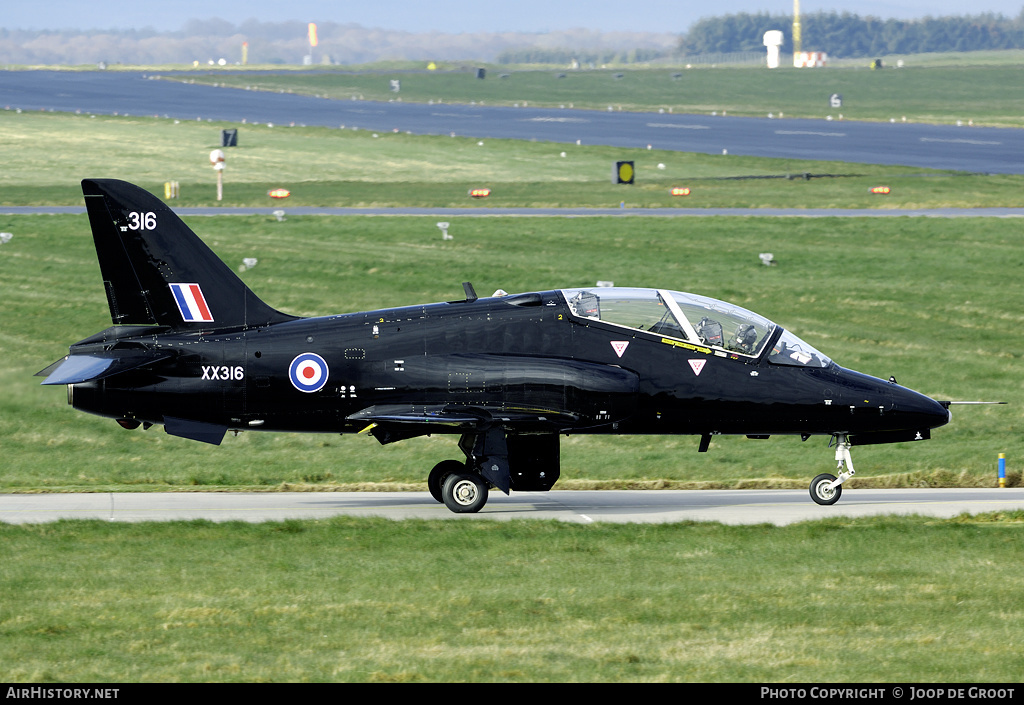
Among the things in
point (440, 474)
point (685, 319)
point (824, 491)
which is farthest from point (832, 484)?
point (440, 474)

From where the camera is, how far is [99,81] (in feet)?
629

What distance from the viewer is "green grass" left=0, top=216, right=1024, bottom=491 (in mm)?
26344

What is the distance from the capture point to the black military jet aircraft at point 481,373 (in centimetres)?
2069

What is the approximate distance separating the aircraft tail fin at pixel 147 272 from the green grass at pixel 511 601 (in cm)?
382

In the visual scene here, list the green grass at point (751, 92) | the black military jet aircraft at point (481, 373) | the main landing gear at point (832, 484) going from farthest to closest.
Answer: the green grass at point (751, 92) → the main landing gear at point (832, 484) → the black military jet aircraft at point (481, 373)

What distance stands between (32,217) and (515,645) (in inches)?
1665

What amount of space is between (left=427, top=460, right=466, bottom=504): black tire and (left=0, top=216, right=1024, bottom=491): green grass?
11.7 ft

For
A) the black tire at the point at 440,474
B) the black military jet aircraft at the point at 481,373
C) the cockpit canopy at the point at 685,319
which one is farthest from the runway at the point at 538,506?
the cockpit canopy at the point at 685,319

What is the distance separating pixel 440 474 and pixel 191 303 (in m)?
5.09

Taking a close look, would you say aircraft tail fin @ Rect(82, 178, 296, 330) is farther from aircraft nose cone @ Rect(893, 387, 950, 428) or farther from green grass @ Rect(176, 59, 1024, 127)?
green grass @ Rect(176, 59, 1024, 127)

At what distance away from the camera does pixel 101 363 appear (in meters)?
20.6

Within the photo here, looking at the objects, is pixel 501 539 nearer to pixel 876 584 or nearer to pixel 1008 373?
pixel 876 584

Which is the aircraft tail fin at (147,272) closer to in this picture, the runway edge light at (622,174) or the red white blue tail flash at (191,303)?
the red white blue tail flash at (191,303)

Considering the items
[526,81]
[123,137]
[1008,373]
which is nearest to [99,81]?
[526,81]
